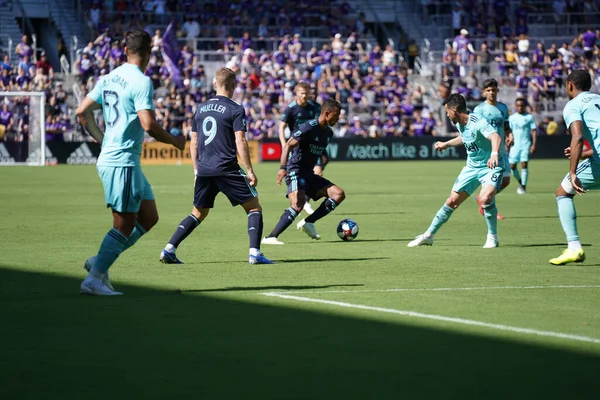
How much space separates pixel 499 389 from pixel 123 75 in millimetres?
4673

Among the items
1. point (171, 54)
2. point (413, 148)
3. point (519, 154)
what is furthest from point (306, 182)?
point (413, 148)

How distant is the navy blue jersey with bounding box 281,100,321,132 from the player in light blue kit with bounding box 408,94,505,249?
4.34 m

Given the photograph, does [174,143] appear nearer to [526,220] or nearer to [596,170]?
[596,170]

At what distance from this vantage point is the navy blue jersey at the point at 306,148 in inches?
588

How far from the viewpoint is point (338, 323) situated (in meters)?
8.16

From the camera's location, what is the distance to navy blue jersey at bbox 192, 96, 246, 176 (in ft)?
39.0

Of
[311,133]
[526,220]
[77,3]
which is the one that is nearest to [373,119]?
[77,3]

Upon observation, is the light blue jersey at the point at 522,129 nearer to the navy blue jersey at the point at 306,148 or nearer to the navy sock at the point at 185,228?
the navy blue jersey at the point at 306,148

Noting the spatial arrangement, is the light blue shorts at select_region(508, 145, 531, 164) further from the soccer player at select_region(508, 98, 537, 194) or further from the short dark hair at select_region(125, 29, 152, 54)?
the short dark hair at select_region(125, 29, 152, 54)

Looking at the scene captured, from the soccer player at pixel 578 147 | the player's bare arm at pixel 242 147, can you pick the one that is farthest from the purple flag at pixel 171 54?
the soccer player at pixel 578 147

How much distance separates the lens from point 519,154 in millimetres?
25812

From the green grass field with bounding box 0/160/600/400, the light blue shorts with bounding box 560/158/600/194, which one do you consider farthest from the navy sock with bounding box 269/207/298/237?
the light blue shorts with bounding box 560/158/600/194

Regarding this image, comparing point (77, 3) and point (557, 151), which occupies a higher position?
point (77, 3)

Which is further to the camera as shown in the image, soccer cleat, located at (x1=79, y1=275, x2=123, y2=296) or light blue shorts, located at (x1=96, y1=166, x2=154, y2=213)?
soccer cleat, located at (x1=79, y1=275, x2=123, y2=296)
